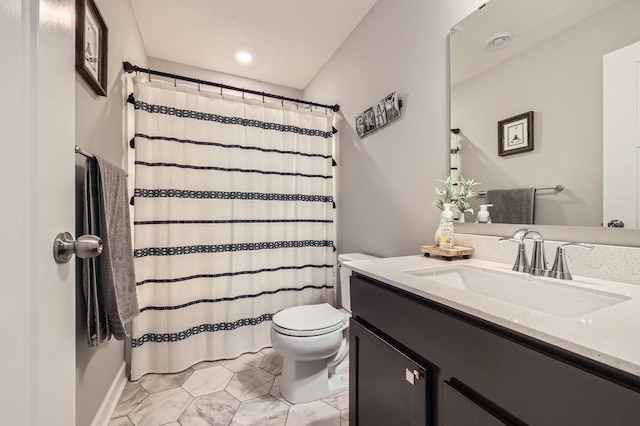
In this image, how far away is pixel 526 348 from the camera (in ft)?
1.63

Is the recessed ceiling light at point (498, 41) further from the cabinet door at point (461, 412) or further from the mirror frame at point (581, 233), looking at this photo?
the cabinet door at point (461, 412)

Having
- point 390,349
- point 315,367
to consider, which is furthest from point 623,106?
point 315,367

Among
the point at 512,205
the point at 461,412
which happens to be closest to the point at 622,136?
the point at 512,205

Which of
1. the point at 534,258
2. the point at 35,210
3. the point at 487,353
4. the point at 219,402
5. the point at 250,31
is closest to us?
the point at 35,210

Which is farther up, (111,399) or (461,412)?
(461,412)

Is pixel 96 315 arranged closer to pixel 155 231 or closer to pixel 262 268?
pixel 155 231

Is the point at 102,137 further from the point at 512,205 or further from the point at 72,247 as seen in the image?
the point at 512,205

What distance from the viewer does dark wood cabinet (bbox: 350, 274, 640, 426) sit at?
1.35 ft

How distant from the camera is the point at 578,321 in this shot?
0.52 meters

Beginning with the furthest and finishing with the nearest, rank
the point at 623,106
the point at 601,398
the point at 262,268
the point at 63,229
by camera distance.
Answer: the point at 262,268 < the point at 623,106 < the point at 63,229 < the point at 601,398

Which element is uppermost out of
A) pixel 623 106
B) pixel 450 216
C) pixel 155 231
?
pixel 623 106

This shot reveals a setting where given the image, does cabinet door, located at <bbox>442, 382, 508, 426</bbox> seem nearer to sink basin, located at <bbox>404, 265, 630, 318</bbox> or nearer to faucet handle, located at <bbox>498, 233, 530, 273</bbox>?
sink basin, located at <bbox>404, 265, 630, 318</bbox>

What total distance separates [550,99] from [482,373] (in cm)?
96

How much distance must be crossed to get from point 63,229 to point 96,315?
720 millimetres
